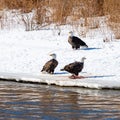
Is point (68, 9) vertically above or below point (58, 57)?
above

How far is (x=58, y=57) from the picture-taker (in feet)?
73.0

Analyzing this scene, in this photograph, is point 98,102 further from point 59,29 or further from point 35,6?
point 35,6

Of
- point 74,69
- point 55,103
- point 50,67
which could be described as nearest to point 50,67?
point 50,67

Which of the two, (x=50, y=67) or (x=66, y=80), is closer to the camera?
(x=66, y=80)

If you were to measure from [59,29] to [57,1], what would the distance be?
177cm

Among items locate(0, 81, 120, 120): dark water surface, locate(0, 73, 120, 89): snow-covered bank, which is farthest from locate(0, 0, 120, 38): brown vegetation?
→ locate(0, 81, 120, 120): dark water surface

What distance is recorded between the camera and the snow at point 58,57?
1867 centimetres

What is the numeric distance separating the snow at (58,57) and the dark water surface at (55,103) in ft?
2.10

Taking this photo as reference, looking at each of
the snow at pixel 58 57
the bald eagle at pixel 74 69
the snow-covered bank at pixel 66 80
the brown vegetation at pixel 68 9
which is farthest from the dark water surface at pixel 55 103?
the brown vegetation at pixel 68 9

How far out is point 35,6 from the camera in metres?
29.9

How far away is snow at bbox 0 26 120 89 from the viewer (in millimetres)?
18672

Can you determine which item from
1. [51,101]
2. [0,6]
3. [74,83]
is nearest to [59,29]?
[0,6]

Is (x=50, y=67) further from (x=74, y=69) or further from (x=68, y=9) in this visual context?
(x=68, y=9)

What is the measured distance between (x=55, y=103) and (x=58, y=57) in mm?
7444
